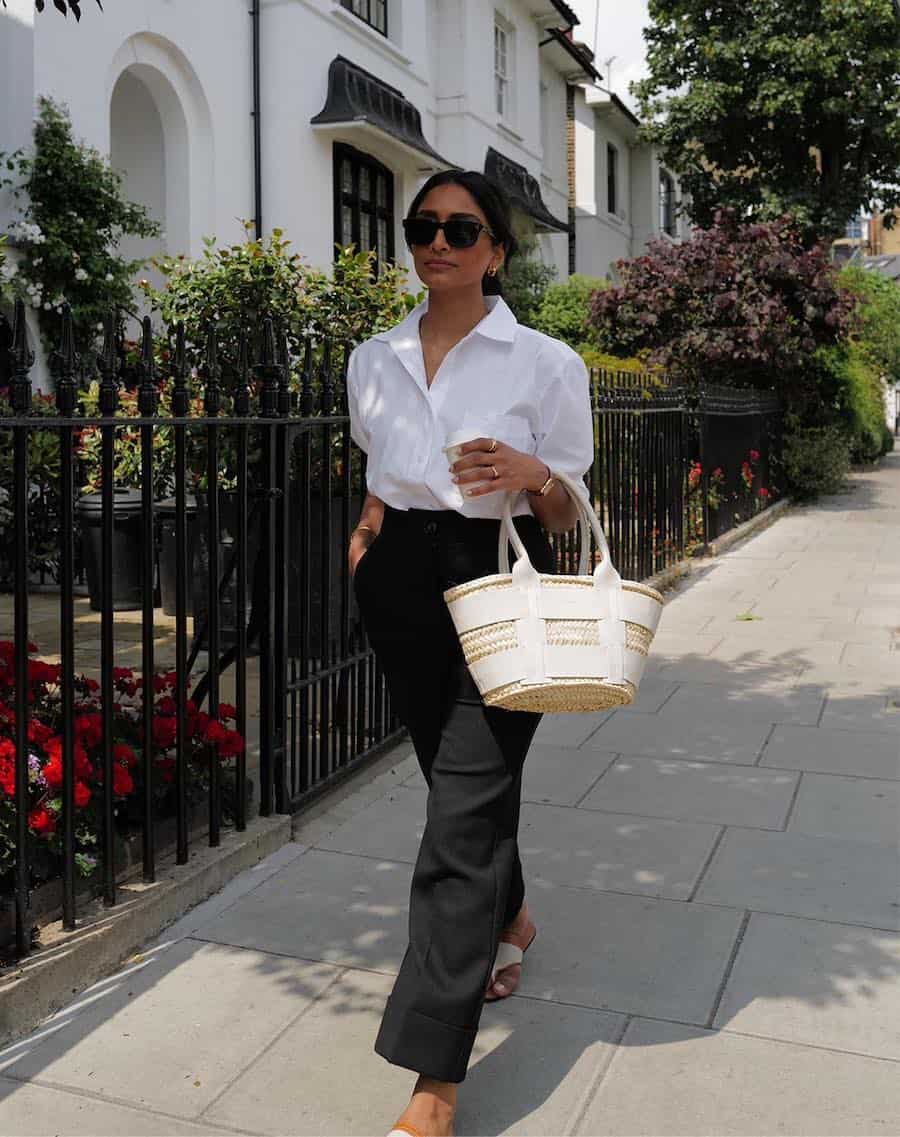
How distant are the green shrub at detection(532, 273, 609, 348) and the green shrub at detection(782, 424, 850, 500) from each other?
13.3 ft

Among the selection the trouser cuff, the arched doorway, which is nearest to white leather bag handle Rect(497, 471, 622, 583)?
the trouser cuff

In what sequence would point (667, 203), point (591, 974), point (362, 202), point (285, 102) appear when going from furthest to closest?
point (667, 203)
point (362, 202)
point (285, 102)
point (591, 974)

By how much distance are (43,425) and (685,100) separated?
24826mm

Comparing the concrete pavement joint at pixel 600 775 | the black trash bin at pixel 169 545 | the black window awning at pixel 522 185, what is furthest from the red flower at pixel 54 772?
the black window awning at pixel 522 185

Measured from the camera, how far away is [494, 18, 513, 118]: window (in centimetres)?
2245

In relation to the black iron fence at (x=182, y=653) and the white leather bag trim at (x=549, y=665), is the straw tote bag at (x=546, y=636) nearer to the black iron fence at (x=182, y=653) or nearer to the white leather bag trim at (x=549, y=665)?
the white leather bag trim at (x=549, y=665)

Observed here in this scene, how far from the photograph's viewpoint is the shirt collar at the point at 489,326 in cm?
275

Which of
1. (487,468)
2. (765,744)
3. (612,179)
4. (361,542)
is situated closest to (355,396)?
(361,542)

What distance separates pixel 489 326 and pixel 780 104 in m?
23.8

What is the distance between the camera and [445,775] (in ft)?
8.70

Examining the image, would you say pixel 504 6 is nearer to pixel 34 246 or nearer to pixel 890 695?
pixel 34 246

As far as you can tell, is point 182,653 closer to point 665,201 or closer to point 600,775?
point 600,775

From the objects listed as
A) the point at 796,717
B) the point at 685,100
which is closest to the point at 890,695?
the point at 796,717

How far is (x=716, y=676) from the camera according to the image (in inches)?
275
